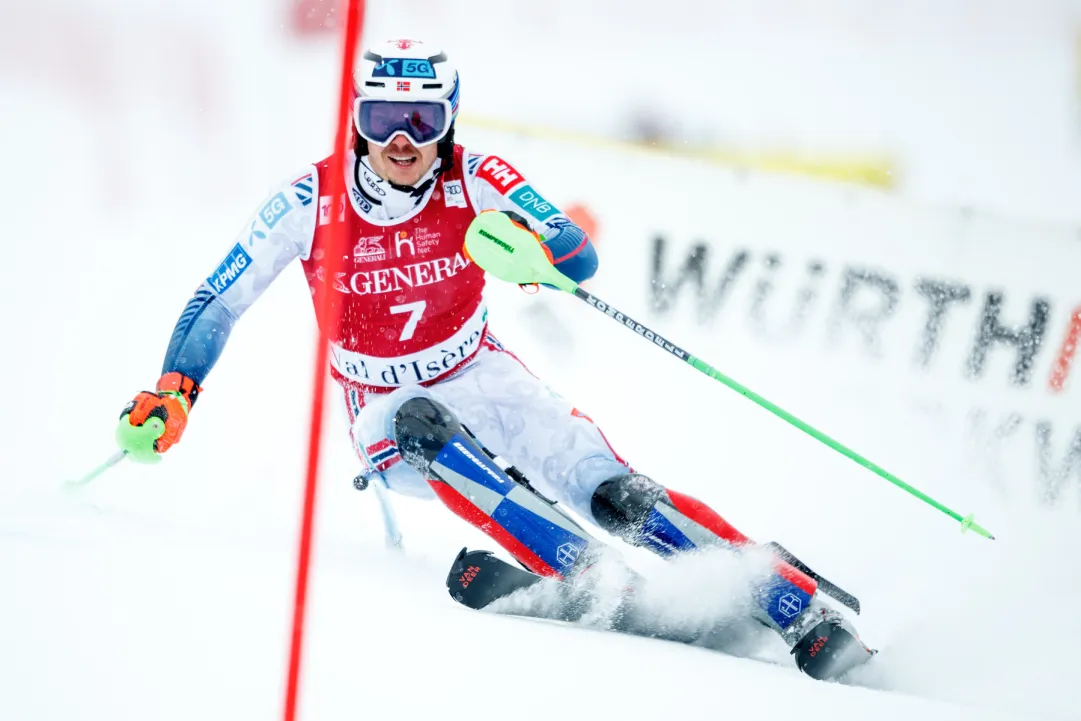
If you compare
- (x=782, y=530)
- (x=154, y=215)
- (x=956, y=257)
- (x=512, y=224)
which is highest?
(x=512, y=224)

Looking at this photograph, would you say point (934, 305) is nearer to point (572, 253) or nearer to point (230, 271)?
point (572, 253)

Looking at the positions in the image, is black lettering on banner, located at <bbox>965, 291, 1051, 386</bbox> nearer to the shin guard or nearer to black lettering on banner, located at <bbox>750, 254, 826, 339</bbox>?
black lettering on banner, located at <bbox>750, 254, 826, 339</bbox>

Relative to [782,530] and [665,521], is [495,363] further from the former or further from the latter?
[782,530]

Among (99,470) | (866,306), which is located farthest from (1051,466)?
(99,470)

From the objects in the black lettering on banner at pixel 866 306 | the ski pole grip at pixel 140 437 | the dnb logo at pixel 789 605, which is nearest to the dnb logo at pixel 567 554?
the dnb logo at pixel 789 605

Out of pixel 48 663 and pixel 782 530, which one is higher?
pixel 48 663

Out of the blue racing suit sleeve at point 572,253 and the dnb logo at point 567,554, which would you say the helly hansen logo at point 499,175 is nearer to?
the blue racing suit sleeve at point 572,253

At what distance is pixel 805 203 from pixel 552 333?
1.72 metres

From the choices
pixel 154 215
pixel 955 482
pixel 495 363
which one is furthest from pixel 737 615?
pixel 154 215

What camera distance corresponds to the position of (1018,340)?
6281 millimetres

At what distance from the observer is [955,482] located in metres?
5.82

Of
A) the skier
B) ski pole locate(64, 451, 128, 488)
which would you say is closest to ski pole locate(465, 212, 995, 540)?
the skier

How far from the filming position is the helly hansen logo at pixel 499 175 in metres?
3.75

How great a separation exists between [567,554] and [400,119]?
143cm
